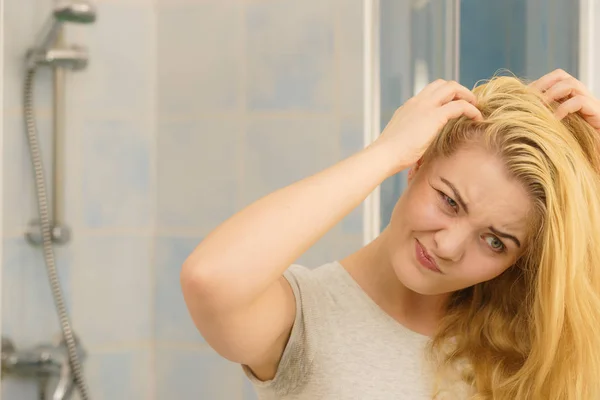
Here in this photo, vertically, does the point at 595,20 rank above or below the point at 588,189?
above

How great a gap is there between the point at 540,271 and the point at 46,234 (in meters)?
0.95

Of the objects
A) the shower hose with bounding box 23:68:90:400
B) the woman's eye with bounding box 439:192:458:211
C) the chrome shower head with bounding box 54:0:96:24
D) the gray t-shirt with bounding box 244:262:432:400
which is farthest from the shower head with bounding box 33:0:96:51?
the woman's eye with bounding box 439:192:458:211

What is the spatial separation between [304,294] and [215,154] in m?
0.74

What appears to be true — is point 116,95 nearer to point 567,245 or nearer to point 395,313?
point 395,313

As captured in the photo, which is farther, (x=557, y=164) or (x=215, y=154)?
(x=215, y=154)

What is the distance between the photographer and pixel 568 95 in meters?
0.94

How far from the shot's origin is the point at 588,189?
892 millimetres

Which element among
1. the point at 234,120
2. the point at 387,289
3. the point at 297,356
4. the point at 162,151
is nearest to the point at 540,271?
the point at 387,289

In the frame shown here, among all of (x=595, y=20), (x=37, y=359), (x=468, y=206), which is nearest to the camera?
(x=468, y=206)


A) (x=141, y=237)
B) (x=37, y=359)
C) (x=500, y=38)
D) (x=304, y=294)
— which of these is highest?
(x=500, y=38)

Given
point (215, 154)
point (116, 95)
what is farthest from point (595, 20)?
point (116, 95)

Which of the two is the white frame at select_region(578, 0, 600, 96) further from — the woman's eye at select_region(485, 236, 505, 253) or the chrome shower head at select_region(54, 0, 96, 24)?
the chrome shower head at select_region(54, 0, 96, 24)

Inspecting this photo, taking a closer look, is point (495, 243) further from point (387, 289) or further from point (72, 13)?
point (72, 13)

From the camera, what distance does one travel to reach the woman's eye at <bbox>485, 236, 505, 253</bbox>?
0.90 m
